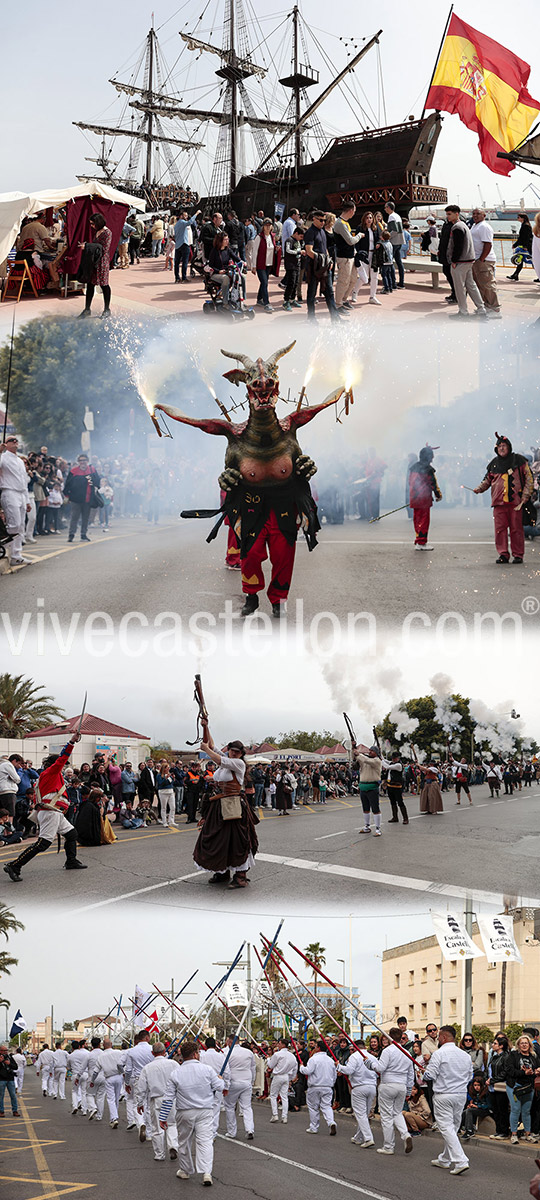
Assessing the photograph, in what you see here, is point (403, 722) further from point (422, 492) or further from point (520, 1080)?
point (520, 1080)

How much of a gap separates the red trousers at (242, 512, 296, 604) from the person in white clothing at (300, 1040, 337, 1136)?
207 inches

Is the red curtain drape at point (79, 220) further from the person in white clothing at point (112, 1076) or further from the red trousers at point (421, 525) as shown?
the person in white clothing at point (112, 1076)

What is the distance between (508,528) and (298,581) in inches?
110

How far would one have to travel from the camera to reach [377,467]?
14.5 meters

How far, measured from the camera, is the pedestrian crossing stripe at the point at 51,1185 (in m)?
8.12

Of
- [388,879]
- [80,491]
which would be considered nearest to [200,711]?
[388,879]

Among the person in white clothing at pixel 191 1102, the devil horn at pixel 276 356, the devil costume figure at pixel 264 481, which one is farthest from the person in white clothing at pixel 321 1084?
the devil horn at pixel 276 356

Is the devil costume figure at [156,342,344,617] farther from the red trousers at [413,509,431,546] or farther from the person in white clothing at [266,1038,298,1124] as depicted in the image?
the person in white clothing at [266,1038,298,1124]

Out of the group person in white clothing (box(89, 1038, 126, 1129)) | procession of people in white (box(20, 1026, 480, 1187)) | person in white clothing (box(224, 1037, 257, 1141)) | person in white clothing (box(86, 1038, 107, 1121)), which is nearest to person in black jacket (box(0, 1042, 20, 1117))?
person in white clothing (box(86, 1038, 107, 1121))

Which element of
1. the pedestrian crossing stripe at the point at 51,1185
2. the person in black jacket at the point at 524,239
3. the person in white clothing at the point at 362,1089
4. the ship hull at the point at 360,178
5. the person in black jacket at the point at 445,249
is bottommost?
the person in white clothing at the point at 362,1089

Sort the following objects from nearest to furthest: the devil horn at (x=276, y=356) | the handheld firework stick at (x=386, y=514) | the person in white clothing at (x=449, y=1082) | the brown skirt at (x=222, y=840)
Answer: the person in white clothing at (x=449, y=1082)
the brown skirt at (x=222, y=840)
the devil horn at (x=276, y=356)
the handheld firework stick at (x=386, y=514)

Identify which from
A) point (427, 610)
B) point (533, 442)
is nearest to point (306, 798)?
point (427, 610)

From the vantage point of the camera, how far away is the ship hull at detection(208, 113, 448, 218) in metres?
18.4

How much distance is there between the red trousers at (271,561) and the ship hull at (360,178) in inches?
308
